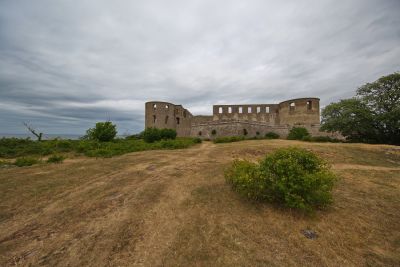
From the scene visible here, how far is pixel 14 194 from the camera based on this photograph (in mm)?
5320

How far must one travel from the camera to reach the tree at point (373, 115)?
1756cm

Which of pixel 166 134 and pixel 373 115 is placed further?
pixel 166 134

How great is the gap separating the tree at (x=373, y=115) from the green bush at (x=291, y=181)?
61.5ft

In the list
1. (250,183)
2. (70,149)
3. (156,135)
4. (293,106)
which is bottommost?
(70,149)

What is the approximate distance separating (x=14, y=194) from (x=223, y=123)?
876 inches

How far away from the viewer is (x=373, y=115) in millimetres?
17766

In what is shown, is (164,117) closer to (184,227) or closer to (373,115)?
(373,115)

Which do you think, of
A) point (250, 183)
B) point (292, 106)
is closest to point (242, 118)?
point (292, 106)

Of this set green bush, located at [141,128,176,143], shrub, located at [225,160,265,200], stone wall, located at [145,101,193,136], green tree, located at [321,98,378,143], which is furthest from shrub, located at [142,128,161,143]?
green tree, located at [321,98,378,143]

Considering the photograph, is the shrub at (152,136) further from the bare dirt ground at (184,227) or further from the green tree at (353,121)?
the green tree at (353,121)

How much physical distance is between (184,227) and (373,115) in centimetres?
2268

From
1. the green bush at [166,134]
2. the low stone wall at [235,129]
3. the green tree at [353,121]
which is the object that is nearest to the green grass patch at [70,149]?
the green bush at [166,134]

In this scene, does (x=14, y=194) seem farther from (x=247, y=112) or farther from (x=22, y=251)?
(x=247, y=112)

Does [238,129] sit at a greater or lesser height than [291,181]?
greater
